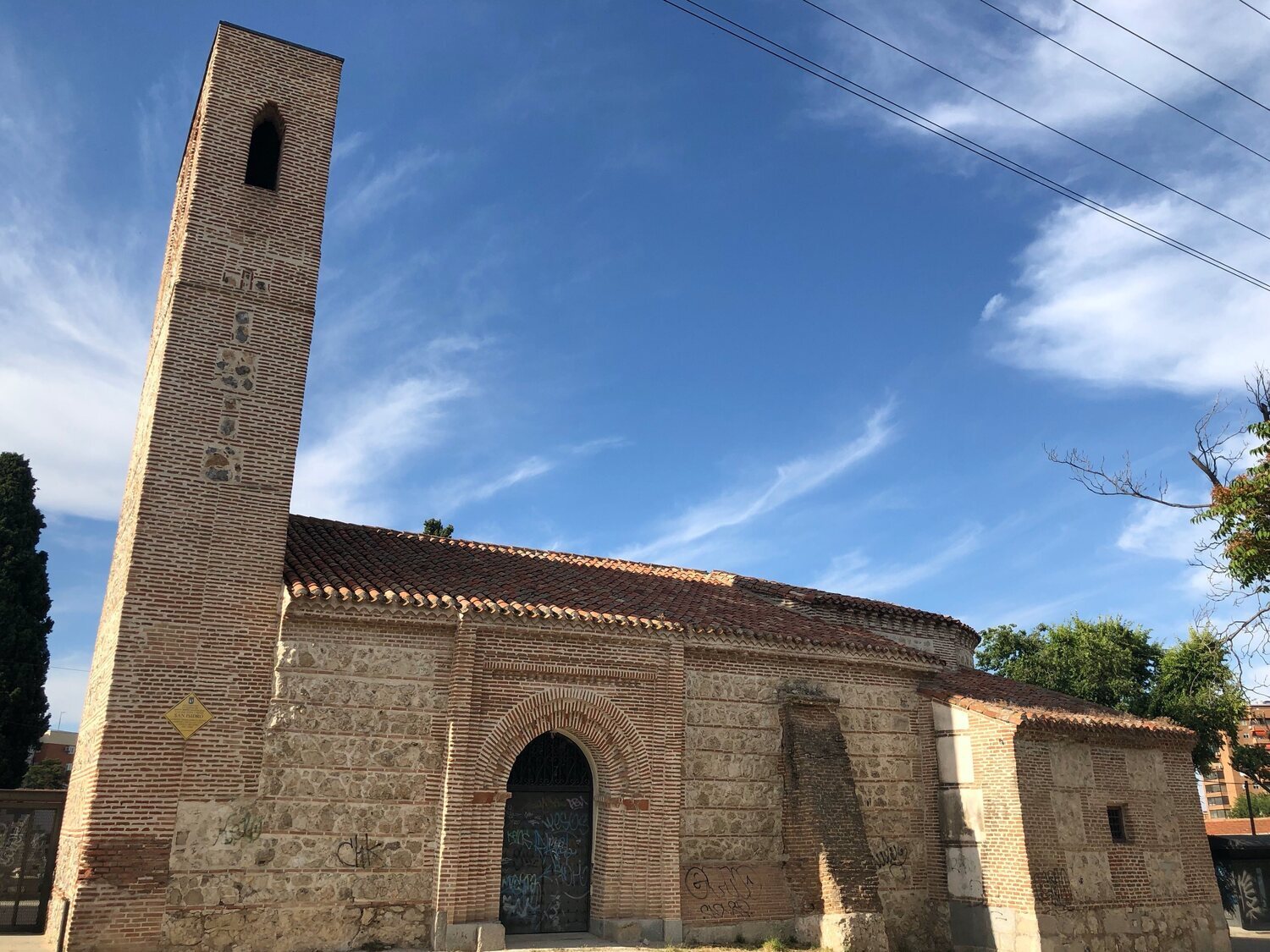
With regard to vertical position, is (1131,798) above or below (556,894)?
above

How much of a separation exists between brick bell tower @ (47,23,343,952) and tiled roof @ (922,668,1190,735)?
38.0 ft

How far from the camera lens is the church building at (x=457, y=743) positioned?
437 inches

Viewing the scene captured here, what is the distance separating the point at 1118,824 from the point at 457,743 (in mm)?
12050

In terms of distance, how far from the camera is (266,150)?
1479 cm

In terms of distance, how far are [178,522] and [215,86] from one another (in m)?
7.03

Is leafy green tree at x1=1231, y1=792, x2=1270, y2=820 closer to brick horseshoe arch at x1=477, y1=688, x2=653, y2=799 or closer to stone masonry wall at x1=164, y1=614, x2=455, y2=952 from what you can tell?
brick horseshoe arch at x1=477, y1=688, x2=653, y2=799

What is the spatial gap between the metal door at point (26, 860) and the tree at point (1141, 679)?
24024 millimetres

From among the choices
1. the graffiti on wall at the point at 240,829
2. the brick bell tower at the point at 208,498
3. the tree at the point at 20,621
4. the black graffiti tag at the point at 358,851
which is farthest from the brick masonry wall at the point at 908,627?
the tree at the point at 20,621

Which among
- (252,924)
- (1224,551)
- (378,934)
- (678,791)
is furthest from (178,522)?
(1224,551)

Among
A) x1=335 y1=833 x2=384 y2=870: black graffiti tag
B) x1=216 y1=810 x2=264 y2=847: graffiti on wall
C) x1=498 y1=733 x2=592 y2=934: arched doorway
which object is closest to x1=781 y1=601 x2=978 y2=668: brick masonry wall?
x1=498 y1=733 x2=592 y2=934: arched doorway

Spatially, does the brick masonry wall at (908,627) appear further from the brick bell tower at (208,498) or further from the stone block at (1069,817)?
the brick bell tower at (208,498)

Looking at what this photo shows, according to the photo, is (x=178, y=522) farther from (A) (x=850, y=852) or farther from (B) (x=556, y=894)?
(A) (x=850, y=852)

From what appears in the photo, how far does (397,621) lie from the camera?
40.5ft

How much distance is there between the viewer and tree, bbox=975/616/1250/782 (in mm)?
24469
